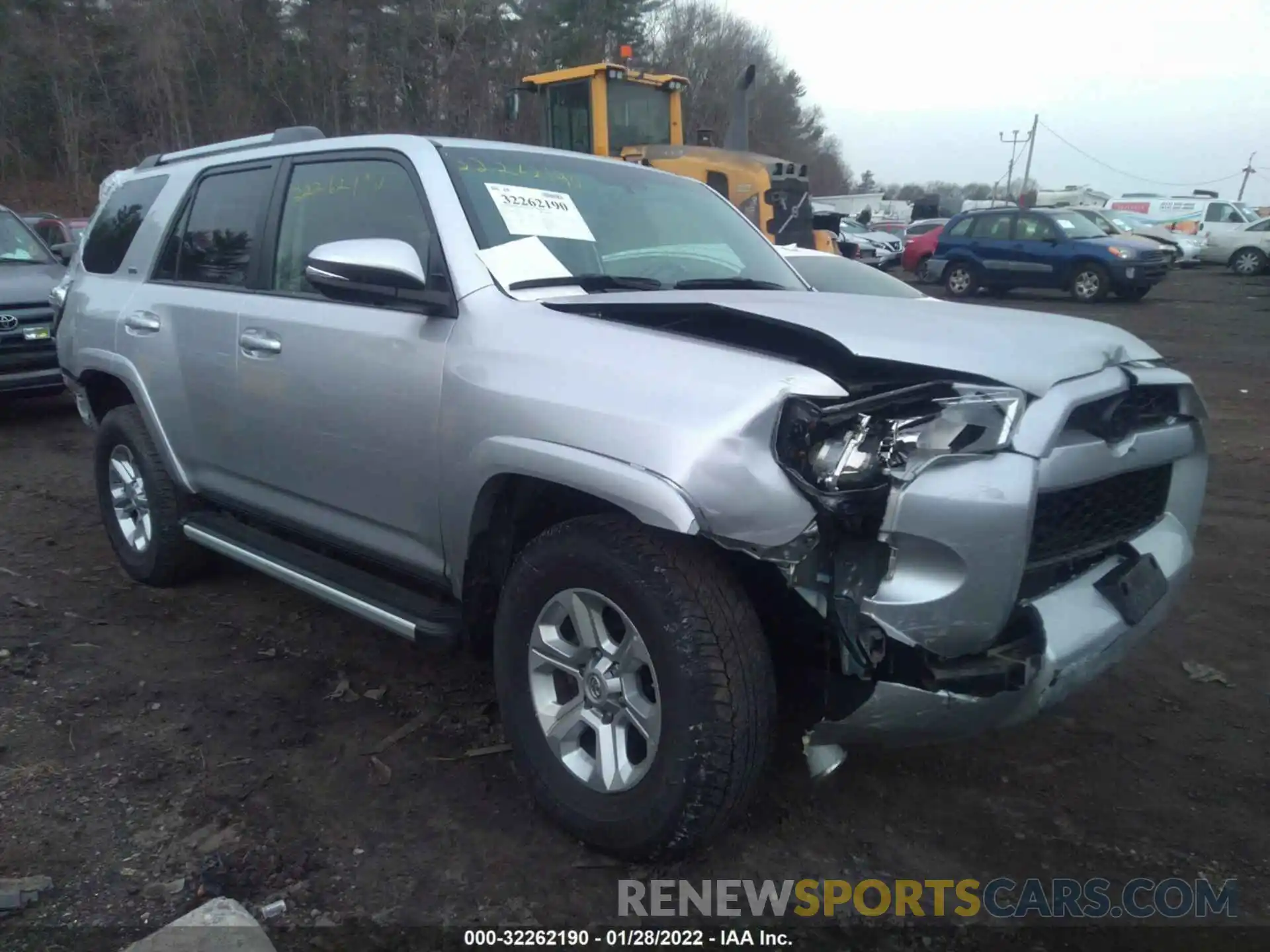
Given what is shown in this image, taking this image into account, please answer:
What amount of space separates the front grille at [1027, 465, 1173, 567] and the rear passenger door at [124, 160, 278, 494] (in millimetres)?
2886

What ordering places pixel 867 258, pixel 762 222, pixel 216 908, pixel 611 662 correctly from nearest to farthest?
pixel 216 908, pixel 611 662, pixel 762 222, pixel 867 258

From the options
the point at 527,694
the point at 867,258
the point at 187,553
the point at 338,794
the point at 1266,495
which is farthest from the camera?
the point at 867,258

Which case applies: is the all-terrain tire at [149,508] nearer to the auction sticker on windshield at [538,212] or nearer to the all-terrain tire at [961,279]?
the auction sticker on windshield at [538,212]

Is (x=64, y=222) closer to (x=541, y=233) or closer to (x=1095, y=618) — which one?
(x=541, y=233)

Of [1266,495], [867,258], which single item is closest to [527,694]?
[1266,495]

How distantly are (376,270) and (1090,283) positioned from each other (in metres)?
17.8

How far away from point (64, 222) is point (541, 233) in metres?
12.3

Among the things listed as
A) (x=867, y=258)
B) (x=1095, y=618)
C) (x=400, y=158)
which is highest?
(x=400, y=158)

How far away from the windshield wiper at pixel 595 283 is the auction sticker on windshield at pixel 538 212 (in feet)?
0.61

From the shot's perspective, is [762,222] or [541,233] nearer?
[541,233]

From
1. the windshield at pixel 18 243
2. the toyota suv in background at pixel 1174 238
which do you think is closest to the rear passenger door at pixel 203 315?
the windshield at pixel 18 243

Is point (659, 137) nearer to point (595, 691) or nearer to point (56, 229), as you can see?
point (56, 229)

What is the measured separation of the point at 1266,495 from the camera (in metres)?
5.96

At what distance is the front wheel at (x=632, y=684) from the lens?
2270mm
